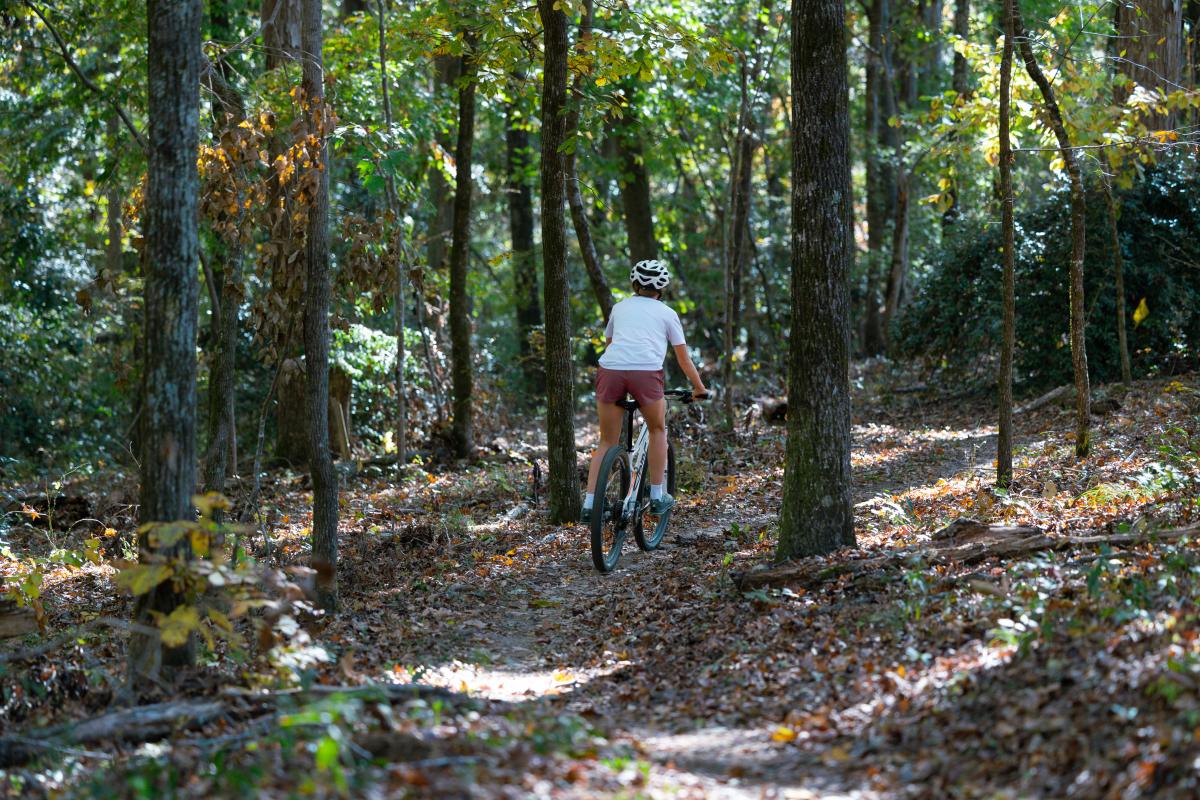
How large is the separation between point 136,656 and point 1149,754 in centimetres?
458

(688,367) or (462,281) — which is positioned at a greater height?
(462,281)

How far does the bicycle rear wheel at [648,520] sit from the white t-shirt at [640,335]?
123 centimetres

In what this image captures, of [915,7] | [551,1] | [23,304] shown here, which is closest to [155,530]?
[551,1]

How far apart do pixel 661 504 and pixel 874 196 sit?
20209 millimetres

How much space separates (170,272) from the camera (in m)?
5.20

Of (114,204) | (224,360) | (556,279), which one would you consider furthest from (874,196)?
(224,360)

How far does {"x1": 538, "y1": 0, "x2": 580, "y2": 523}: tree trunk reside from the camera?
1002cm

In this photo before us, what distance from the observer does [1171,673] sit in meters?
4.18

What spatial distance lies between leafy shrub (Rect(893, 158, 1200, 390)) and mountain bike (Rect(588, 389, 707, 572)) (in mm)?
8862

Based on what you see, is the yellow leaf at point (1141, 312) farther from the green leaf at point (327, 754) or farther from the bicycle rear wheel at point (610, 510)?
the green leaf at point (327, 754)

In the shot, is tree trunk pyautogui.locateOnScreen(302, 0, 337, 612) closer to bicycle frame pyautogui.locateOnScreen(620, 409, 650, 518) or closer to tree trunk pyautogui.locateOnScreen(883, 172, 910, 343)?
bicycle frame pyautogui.locateOnScreen(620, 409, 650, 518)

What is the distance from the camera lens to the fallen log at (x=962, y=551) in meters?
6.55

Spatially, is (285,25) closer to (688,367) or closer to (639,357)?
(639,357)

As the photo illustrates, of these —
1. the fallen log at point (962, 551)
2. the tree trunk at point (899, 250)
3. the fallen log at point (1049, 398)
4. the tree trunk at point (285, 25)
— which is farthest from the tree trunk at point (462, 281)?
the tree trunk at point (899, 250)
